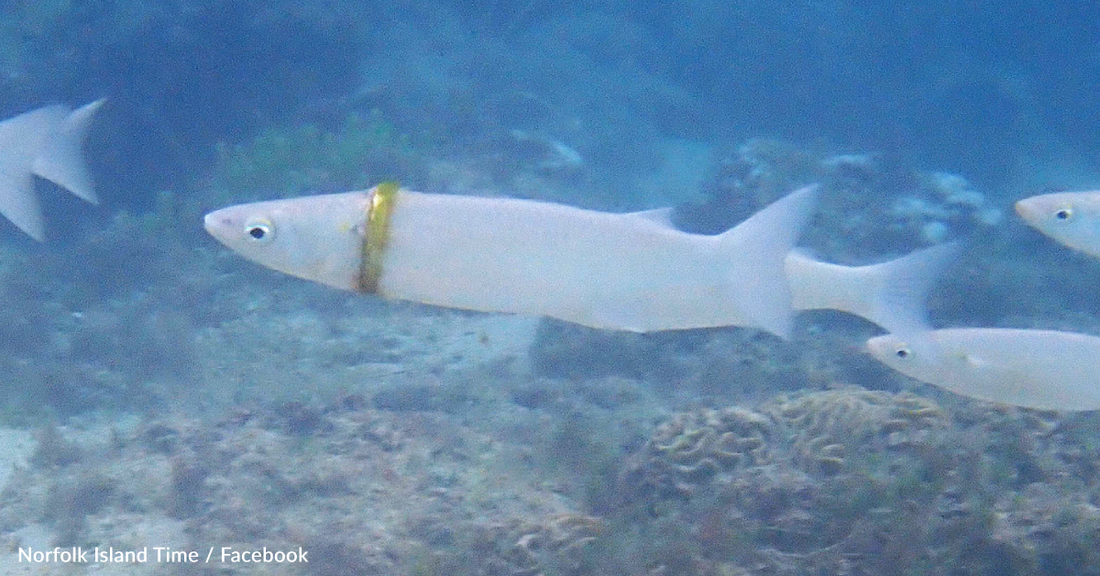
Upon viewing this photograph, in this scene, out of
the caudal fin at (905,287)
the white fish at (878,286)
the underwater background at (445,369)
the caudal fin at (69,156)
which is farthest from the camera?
the caudal fin at (69,156)

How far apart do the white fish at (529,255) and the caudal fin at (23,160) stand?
10.2 feet

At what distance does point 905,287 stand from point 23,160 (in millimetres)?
4936

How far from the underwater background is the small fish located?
148 cm

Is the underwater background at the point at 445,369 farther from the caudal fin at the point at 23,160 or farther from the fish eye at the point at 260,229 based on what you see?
the fish eye at the point at 260,229

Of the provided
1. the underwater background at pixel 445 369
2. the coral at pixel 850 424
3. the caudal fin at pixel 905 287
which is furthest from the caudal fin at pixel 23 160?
the coral at pixel 850 424

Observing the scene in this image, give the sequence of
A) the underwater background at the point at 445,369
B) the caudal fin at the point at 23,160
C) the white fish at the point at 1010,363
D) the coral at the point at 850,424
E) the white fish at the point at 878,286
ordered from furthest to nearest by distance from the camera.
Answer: the coral at the point at 850,424
the underwater background at the point at 445,369
the caudal fin at the point at 23,160
the white fish at the point at 1010,363
the white fish at the point at 878,286

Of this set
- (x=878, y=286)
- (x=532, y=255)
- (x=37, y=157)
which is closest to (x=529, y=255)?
(x=532, y=255)

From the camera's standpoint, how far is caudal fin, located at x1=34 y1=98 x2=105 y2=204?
5.07m

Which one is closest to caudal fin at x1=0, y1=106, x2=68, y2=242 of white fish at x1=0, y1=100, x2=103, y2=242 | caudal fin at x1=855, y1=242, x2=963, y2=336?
white fish at x1=0, y1=100, x2=103, y2=242

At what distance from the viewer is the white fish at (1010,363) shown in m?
3.80

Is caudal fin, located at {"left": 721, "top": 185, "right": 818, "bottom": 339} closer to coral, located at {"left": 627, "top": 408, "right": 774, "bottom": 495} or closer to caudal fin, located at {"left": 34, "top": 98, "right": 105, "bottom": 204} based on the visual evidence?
coral, located at {"left": 627, "top": 408, "right": 774, "bottom": 495}

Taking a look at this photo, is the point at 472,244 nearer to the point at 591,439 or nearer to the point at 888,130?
the point at 591,439

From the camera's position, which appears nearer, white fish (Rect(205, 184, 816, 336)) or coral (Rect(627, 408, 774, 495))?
white fish (Rect(205, 184, 816, 336))

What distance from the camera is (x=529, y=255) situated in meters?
2.30
